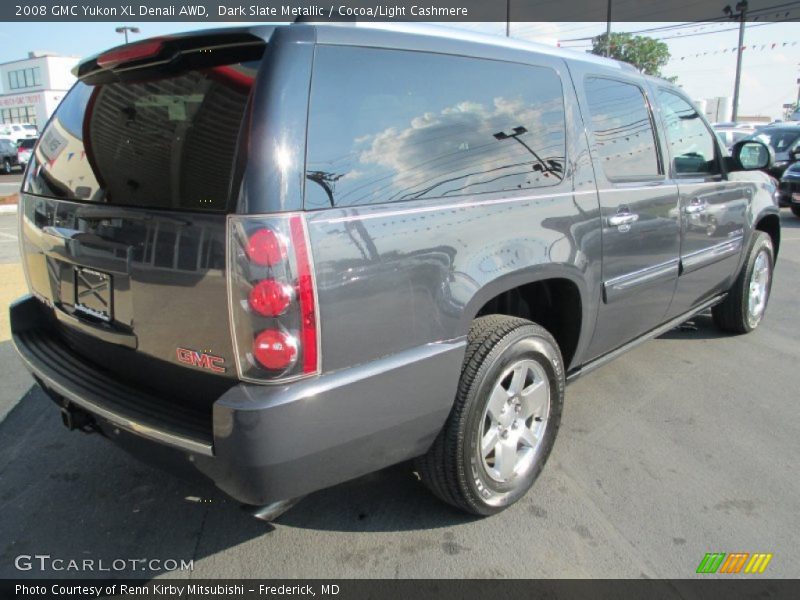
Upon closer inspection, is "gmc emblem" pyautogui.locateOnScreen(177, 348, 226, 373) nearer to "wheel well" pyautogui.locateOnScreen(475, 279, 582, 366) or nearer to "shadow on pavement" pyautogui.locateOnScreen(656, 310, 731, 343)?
"wheel well" pyautogui.locateOnScreen(475, 279, 582, 366)

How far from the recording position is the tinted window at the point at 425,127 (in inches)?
79.7

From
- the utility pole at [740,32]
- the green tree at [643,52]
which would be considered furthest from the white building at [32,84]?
the utility pole at [740,32]

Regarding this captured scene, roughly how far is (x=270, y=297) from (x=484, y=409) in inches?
42.7

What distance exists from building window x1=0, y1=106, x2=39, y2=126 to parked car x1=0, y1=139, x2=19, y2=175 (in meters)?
38.4

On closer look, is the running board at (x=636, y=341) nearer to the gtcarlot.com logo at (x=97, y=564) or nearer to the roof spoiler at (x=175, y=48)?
the gtcarlot.com logo at (x=97, y=564)

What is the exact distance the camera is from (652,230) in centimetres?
349

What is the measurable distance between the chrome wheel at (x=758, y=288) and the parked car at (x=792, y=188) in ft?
26.7

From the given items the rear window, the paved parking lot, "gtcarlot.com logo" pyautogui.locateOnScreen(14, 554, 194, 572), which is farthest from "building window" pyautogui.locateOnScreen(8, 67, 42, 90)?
"gtcarlot.com logo" pyautogui.locateOnScreen(14, 554, 194, 572)

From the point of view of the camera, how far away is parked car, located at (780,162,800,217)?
1201cm

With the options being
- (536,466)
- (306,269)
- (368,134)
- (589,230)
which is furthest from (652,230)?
(306,269)

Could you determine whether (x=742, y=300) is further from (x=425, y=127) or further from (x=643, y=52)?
(x=643, y=52)

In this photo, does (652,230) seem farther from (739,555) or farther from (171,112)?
(171,112)

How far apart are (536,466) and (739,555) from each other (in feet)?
2.84

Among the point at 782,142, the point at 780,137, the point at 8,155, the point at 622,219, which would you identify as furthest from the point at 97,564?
the point at 8,155
